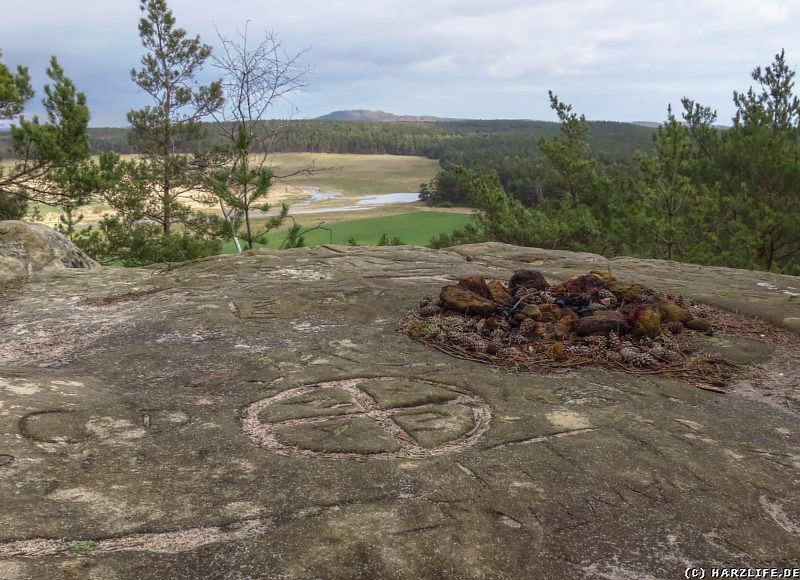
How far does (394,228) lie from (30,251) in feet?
115

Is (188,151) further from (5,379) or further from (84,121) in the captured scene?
(5,379)

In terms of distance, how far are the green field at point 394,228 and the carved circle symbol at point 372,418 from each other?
30.7 metres

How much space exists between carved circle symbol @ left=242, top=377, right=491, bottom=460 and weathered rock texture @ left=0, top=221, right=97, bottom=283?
611 centimetres

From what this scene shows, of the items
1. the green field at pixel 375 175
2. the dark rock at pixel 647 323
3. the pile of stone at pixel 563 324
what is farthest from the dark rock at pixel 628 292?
the green field at pixel 375 175

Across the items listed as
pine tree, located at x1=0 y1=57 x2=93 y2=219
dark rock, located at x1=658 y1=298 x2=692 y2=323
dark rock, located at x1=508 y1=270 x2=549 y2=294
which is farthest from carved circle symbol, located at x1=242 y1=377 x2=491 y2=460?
pine tree, located at x1=0 y1=57 x2=93 y2=219

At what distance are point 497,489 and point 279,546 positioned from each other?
3.60 feet

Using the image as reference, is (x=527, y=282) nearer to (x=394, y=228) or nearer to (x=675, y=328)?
(x=675, y=328)

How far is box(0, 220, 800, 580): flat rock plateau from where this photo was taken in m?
2.55

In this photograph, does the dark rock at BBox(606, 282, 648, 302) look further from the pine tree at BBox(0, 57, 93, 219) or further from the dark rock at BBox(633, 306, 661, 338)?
the pine tree at BBox(0, 57, 93, 219)

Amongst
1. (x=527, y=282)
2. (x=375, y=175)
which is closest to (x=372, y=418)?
(x=527, y=282)

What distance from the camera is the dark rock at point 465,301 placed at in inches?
237

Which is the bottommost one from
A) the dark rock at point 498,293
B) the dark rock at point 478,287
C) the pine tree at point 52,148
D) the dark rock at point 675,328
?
the dark rock at point 675,328

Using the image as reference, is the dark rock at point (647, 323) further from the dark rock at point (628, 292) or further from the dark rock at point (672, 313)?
the dark rock at point (628, 292)

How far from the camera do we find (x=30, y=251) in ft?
29.7
